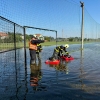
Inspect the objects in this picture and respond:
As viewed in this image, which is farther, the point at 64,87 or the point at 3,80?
the point at 3,80

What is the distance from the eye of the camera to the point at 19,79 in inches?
391

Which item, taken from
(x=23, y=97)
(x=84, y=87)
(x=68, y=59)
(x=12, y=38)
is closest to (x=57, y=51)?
(x=68, y=59)

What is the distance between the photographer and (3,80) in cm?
971

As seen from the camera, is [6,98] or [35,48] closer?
[6,98]

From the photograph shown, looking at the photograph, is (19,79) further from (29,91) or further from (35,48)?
(35,48)

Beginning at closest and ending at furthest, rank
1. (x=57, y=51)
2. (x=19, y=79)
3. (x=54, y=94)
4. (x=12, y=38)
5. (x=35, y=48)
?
(x=54, y=94)
(x=19, y=79)
(x=12, y=38)
(x=35, y=48)
(x=57, y=51)

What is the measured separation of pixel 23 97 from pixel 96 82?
3.35m

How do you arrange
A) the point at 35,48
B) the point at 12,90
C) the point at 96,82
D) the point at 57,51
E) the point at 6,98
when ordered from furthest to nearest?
1. the point at 57,51
2. the point at 35,48
3. the point at 96,82
4. the point at 12,90
5. the point at 6,98

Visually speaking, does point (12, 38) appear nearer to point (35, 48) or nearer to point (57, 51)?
point (35, 48)

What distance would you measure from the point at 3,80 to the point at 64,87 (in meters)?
2.64

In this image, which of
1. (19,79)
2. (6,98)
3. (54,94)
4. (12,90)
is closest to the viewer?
A: (6,98)

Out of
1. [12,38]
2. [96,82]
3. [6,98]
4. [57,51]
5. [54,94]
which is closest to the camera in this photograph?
[6,98]

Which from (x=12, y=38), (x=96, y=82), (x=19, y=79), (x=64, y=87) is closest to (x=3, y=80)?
(x=19, y=79)

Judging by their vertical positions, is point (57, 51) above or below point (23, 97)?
above
